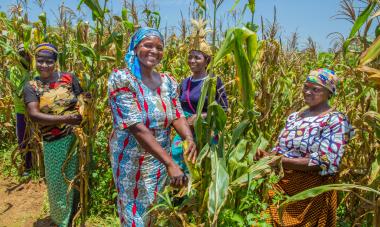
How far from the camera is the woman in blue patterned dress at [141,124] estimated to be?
74.5 inches

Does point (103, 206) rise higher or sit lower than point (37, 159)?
lower

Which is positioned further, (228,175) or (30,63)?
(30,63)

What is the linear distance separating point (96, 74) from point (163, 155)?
1.29 metres

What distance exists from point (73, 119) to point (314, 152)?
1743mm

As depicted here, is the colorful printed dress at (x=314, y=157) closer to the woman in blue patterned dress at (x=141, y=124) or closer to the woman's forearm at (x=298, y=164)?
the woman's forearm at (x=298, y=164)

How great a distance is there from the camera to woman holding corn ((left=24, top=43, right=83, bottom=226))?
2738 millimetres

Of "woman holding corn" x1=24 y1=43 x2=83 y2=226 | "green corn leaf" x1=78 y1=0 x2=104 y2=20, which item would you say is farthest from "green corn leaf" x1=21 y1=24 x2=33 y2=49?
"green corn leaf" x1=78 y1=0 x2=104 y2=20

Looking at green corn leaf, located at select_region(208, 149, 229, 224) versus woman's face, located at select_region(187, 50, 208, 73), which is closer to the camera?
green corn leaf, located at select_region(208, 149, 229, 224)

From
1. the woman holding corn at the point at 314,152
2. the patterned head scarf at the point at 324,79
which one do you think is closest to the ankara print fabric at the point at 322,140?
the woman holding corn at the point at 314,152

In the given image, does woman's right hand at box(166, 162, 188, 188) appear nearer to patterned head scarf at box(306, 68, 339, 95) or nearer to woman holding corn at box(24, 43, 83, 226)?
patterned head scarf at box(306, 68, 339, 95)

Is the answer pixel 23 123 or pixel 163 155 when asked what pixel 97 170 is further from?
pixel 163 155

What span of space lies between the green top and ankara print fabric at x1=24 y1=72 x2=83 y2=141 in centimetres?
90

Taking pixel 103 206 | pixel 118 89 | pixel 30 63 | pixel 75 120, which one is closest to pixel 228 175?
pixel 118 89

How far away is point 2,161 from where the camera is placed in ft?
14.8
